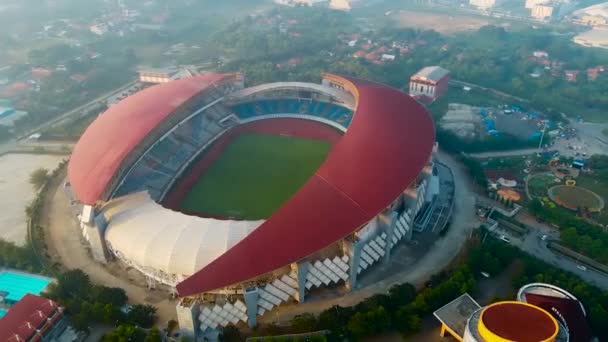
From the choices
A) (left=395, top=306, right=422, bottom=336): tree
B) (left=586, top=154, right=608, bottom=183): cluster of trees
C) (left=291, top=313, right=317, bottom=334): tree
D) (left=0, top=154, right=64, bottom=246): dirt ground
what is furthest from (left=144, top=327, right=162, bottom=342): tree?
(left=586, top=154, right=608, bottom=183): cluster of trees

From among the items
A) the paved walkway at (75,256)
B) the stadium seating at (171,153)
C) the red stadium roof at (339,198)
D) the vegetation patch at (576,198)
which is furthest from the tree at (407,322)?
the stadium seating at (171,153)

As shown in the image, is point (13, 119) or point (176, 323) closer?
point (176, 323)

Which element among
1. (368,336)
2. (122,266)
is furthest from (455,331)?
(122,266)

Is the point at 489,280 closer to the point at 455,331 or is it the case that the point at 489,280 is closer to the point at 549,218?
the point at 455,331

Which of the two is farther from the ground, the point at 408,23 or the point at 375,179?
the point at 375,179

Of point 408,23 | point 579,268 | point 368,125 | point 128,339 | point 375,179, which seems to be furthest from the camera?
point 408,23

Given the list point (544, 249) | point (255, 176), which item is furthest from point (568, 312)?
point (255, 176)

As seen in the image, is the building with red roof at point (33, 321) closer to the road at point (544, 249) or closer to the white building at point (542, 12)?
the road at point (544, 249)

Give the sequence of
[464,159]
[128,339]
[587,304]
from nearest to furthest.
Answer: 1. [128,339]
2. [587,304]
3. [464,159]
